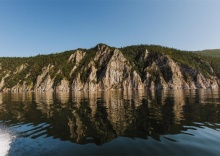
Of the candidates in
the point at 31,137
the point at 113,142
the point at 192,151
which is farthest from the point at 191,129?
the point at 31,137

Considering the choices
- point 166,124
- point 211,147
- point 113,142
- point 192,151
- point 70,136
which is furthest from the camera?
point 166,124

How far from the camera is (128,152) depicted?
14695 millimetres

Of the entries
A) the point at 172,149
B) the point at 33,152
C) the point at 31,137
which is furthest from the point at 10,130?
the point at 172,149

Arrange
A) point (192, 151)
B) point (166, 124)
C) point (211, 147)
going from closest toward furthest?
point (192, 151) < point (211, 147) < point (166, 124)

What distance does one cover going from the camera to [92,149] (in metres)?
15.5

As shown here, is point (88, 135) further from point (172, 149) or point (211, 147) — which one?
point (211, 147)

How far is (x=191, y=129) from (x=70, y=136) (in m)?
13.0

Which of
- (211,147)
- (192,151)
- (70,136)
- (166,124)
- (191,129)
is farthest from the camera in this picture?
(166,124)

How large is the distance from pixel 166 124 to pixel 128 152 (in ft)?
35.0

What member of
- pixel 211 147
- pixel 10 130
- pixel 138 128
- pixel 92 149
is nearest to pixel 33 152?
pixel 92 149

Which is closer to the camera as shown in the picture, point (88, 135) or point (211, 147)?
point (211, 147)

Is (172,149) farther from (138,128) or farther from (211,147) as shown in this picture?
(138,128)

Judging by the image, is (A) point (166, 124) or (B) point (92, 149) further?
(A) point (166, 124)

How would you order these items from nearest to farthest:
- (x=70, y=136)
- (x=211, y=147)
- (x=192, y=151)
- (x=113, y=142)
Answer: (x=192, y=151) < (x=211, y=147) < (x=113, y=142) < (x=70, y=136)
